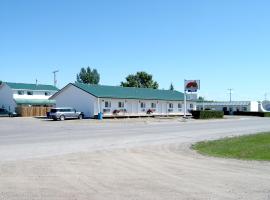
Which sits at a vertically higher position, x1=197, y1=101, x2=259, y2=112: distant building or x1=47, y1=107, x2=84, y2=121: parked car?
x1=197, y1=101, x2=259, y2=112: distant building

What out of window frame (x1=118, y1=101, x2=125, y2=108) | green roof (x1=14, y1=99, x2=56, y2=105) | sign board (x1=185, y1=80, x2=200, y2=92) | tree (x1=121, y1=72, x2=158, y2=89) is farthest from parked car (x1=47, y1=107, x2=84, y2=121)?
tree (x1=121, y1=72, x2=158, y2=89)

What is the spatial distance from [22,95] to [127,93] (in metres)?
21.4

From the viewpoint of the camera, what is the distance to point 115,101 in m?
57.6

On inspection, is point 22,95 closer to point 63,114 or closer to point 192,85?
point 63,114

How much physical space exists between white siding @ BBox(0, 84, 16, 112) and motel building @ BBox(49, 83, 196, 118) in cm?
1380

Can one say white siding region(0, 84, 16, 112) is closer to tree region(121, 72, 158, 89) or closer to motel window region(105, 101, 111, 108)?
motel window region(105, 101, 111, 108)

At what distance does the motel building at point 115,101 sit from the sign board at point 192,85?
2804mm

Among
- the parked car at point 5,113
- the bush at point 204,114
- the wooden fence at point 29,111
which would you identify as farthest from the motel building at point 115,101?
the parked car at point 5,113

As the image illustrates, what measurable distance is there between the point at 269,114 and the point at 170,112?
29.1 metres

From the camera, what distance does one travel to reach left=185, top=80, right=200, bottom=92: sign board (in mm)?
64875

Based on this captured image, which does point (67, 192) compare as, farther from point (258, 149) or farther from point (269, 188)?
point (258, 149)

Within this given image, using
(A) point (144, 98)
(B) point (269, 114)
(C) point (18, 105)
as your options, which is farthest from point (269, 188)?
(B) point (269, 114)

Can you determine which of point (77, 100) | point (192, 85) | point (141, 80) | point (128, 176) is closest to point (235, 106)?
point (141, 80)

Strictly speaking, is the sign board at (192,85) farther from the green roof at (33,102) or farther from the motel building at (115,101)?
the green roof at (33,102)
